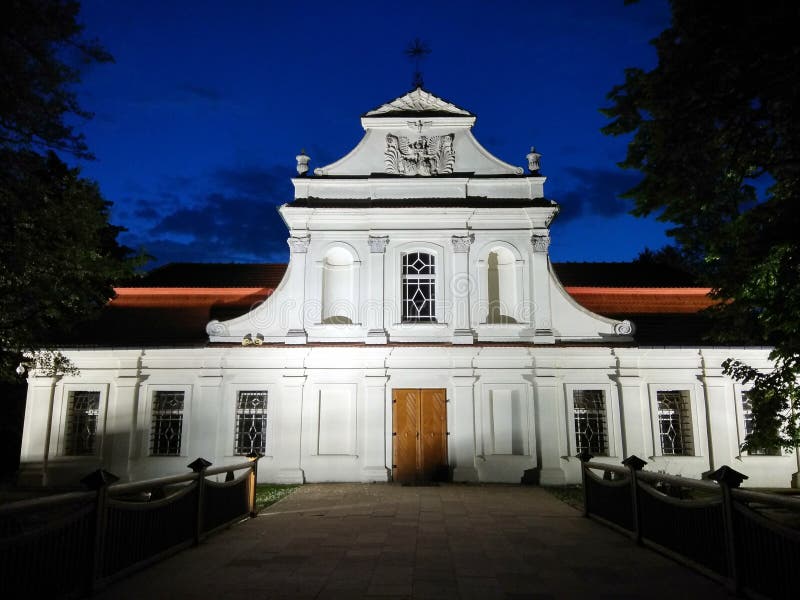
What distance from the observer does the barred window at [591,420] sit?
53.5ft

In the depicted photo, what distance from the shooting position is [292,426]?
52.2 feet

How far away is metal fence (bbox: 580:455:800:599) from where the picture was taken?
534 centimetres

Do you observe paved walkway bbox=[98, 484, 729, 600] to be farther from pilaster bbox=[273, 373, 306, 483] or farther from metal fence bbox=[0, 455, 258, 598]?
pilaster bbox=[273, 373, 306, 483]

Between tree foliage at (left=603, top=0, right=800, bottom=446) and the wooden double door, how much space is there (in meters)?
8.04

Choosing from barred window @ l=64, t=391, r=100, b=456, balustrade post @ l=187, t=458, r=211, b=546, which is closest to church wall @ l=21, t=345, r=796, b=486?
barred window @ l=64, t=391, r=100, b=456

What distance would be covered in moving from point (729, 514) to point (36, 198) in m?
12.3

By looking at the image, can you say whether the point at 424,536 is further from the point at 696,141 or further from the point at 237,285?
the point at 237,285

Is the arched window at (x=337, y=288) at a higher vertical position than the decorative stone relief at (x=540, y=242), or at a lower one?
lower

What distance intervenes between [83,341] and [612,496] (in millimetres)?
15211

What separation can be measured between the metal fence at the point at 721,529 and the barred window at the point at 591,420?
7304 millimetres

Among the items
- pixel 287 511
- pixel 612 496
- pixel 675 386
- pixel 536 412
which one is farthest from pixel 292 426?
pixel 675 386

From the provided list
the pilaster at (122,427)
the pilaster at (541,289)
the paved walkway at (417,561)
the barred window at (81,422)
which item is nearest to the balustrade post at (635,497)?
the paved walkway at (417,561)

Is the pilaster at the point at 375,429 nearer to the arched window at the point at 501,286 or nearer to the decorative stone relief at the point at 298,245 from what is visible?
the arched window at the point at 501,286

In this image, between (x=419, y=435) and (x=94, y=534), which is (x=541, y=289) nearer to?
(x=419, y=435)
